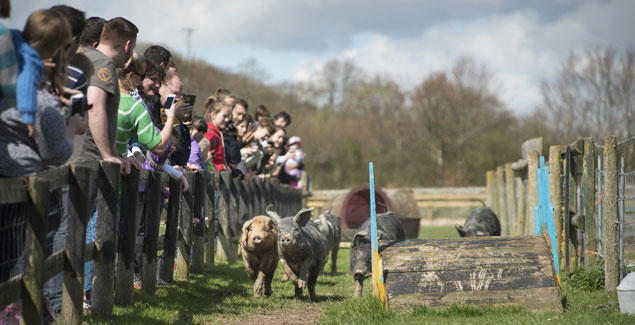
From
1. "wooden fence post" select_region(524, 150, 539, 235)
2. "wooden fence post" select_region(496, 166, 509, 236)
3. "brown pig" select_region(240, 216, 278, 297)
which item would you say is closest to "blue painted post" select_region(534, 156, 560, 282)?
"wooden fence post" select_region(524, 150, 539, 235)

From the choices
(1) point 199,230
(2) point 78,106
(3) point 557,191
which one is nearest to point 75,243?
(2) point 78,106

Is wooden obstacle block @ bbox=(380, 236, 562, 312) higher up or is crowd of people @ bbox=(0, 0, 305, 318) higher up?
crowd of people @ bbox=(0, 0, 305, 318)

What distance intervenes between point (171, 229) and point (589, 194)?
464cm

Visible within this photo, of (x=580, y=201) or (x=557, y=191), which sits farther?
(x=580, y=201)

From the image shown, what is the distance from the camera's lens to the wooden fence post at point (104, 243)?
15.9 ft

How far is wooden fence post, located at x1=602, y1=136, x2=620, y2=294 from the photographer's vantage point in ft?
21.3

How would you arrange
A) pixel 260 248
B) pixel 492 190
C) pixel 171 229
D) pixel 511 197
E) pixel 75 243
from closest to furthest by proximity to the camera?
pixel 75 243
pixel 171 229
pixel 260 248
pixel 511 197
pixel 492 190

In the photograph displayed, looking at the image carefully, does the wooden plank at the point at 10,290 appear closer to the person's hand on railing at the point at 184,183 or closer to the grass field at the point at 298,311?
the grass field at the point at 298,311

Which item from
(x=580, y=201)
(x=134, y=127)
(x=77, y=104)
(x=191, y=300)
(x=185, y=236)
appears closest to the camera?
(x=77, y=104)

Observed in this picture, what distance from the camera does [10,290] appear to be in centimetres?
343

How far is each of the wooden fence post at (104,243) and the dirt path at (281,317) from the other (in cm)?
104

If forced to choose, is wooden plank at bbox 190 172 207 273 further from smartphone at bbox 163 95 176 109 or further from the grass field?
smartphone at bbox 163 95 176 109

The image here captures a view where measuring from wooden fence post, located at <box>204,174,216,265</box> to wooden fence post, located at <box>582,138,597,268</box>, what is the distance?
451 centimetres

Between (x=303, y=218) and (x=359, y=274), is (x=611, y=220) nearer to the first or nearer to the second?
(x=359, y=274)
